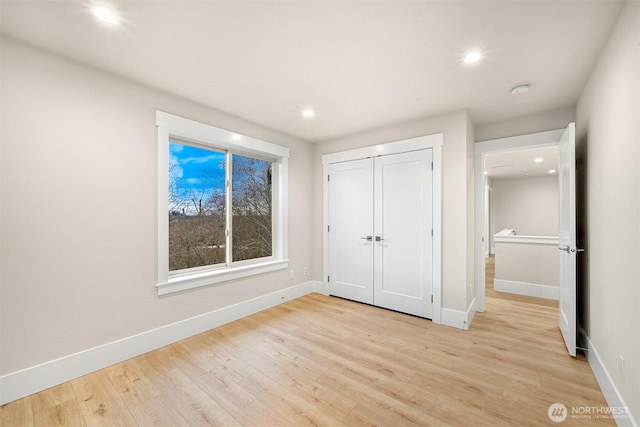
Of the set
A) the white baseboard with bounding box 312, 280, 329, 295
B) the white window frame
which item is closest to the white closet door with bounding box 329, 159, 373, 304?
the white baseboard with bounding box 312, 280, 329, 295

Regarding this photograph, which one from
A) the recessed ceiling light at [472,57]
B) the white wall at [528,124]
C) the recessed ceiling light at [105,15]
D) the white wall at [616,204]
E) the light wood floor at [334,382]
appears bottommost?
the light wood floor at [334,382]

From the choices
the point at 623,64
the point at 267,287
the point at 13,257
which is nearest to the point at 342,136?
the point at 267,287

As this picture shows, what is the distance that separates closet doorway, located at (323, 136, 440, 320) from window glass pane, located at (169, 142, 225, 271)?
1682 millimetres

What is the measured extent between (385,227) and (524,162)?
4400mm

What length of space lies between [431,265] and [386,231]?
71cm

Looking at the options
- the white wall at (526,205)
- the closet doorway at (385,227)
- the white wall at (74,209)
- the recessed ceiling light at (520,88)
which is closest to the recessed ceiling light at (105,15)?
the white wall at (74,209)

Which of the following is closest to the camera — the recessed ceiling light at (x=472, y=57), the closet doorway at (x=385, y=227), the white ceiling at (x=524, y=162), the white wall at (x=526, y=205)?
the recessed ceiling light at (x=472, y=57)

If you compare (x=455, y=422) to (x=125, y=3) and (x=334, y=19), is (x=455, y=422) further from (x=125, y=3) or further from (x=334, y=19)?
(x=125, y=3)

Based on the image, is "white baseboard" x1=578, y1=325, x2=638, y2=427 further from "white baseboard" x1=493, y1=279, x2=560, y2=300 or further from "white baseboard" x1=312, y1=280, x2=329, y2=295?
"white baseboard" x1=312, y1=280, x2=329, y2=295

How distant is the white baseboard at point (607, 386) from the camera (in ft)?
4.75

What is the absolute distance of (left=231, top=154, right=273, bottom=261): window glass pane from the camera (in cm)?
344

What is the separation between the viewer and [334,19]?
1610 millimetres

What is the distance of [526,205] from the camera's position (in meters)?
8.03

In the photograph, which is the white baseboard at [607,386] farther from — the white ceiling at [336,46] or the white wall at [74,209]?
the white wall at [74,209]
